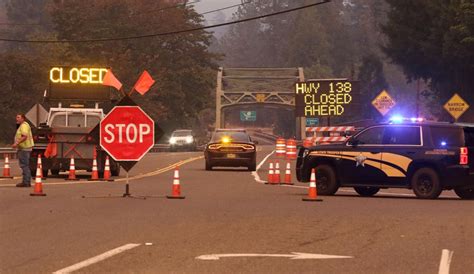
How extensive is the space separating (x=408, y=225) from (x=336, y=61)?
516 ft

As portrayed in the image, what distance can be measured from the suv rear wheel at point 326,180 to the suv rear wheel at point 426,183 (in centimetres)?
190

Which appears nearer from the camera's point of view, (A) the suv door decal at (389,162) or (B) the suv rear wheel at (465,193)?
(A) the suv door decal at (389,162)

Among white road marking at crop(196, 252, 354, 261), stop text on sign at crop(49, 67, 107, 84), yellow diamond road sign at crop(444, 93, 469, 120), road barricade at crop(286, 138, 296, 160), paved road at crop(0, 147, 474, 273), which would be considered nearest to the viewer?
paved road at crop(0, 147, 474, 273)

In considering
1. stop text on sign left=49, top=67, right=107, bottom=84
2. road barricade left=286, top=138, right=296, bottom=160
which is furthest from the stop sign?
road barricade left=286, top=138, right=296, bottom=160

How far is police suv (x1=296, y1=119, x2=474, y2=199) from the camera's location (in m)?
21.0

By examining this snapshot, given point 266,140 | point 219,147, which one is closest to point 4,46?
point 266,140

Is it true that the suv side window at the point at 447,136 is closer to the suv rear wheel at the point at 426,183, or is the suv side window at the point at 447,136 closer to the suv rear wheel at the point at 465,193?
the suv rear wheel at the point at 426,183

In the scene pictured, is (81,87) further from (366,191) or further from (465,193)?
(465,193)

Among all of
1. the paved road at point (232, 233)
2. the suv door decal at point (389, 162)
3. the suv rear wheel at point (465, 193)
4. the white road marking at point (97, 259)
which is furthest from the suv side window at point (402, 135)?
the white road marking at point (97, 259)

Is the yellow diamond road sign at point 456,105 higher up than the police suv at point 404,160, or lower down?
higher up

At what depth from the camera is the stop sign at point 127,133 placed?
20359mm

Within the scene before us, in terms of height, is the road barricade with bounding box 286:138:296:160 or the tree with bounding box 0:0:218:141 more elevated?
the tree with bounding box 0:0:218:141

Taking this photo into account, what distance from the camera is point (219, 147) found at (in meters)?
34.5

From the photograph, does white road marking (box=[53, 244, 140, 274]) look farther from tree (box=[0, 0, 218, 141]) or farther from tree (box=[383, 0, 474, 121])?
tree (box=[0, 0, 218, 141])
